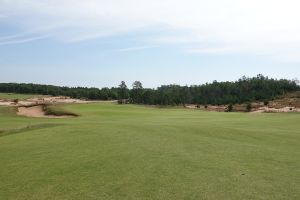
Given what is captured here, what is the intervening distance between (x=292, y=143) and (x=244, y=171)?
8.23 metres

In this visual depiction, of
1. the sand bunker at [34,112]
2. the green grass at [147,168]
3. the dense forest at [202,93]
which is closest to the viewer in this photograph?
the green grass at [147,168]

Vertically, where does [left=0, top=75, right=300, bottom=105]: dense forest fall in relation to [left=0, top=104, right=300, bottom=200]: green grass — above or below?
above


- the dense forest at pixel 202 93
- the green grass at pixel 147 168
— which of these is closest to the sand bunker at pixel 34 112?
the green grass at pixel 147 168

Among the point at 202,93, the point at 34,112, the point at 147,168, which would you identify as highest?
the point at 202,93

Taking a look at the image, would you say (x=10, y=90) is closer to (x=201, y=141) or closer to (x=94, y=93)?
(x=94, y=93)

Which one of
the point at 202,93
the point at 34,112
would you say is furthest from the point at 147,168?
the point at 202,93

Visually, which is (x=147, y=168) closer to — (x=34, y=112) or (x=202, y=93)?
(x=34, y=112)

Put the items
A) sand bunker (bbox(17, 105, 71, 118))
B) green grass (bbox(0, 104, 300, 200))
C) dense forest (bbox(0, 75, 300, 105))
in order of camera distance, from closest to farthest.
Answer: green grass (bbox(0, 104, 300, 200))
sand bunker (bbox(17, 105, 71, 118))
dense forest (bbox(0, 75, 300, 105))

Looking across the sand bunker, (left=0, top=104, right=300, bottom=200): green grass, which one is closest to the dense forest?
the sand bunker

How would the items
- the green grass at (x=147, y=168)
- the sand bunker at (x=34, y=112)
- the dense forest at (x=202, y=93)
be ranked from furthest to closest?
1. the dense forest at (x=202, y=93)
2. the sand bunker at (x=34, y=112)
3. the green grass at (x=147, y=168)

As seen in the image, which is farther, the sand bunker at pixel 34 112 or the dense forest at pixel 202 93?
the dense forest at pixel 202 93

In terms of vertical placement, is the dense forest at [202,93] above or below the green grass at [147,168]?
above

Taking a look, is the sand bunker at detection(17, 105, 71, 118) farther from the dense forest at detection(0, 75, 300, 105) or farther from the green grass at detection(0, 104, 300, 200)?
the dense forest at detection(0, 75, 300, 105)

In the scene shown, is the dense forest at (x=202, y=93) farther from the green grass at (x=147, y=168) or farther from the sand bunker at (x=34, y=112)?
the green grass at (x=147, y=168)
